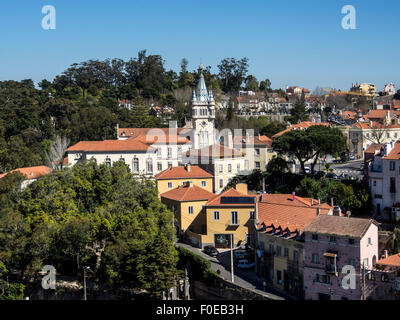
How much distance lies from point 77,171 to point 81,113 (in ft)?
120

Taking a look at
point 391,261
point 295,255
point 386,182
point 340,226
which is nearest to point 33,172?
point 295,255

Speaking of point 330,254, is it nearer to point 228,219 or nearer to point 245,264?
point 245,264

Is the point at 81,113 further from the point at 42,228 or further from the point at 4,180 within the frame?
the point at 42,228

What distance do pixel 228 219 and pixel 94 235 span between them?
1048cm

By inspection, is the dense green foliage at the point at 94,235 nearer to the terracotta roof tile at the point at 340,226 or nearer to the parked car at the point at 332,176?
the terracotta roof tile at the point at 340,226

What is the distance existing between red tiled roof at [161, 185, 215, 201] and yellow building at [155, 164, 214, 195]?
13.9ft

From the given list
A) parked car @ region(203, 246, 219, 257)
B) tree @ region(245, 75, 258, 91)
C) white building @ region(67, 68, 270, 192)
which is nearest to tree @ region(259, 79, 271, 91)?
tree @ region(245, 75, 258, 91)

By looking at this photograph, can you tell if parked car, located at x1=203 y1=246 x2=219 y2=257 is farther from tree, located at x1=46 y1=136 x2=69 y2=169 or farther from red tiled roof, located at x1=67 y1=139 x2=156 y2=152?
tree, located at x1=46 y1=136 x2=69 y2=169

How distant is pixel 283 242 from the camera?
1286 inches

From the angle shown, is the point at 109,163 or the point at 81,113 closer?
the point at 109,163

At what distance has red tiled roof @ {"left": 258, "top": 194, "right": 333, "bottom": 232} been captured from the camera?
3350cm

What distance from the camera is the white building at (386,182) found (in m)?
40.5
